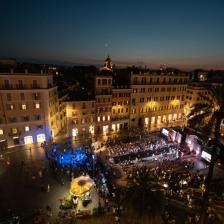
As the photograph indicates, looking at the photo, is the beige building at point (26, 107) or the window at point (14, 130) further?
the window at point (14, 130)

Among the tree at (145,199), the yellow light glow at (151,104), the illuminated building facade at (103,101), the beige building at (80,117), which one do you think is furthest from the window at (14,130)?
the yellow light glow at (151,104)

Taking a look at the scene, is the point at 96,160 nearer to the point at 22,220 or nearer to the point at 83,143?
the point at 83,143

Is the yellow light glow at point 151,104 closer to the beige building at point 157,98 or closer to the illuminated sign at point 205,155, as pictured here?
the beige building at point 157,98

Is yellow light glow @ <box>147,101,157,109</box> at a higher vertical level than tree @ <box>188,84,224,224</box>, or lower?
lower

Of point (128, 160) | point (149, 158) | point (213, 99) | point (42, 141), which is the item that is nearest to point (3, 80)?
point (42, 141)

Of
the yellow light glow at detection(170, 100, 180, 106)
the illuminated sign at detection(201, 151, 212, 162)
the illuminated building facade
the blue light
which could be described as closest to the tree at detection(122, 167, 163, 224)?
the blue light

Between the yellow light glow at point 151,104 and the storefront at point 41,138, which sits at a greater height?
the yellow light glow at point 151,104

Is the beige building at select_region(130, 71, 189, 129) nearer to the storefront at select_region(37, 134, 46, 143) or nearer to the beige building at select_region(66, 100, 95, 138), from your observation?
the beige building at select_region(66, 100, 95, 138)
